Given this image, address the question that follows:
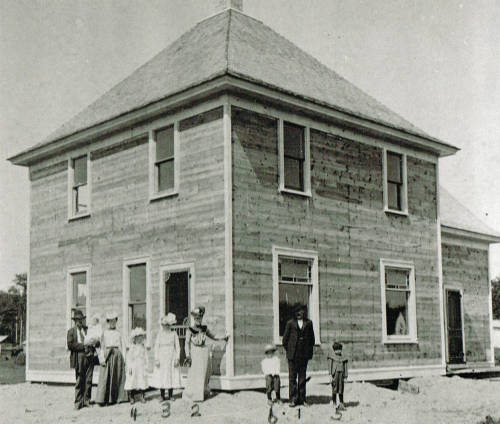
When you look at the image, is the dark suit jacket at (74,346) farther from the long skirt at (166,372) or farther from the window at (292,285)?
the window at (292,285)

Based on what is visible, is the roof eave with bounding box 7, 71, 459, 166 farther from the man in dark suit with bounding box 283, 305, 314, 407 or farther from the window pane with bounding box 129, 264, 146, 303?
the man in dark suit with bounding box 283, 305, 314, 407

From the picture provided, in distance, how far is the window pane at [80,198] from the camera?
841 inches

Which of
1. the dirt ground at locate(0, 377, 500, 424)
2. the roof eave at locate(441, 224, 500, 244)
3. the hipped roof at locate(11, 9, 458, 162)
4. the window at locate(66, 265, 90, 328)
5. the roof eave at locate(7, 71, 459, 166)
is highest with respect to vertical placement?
the hipped roof at locate(11, 9, 458, 162)

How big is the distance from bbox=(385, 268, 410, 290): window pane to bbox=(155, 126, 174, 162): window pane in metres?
6.62

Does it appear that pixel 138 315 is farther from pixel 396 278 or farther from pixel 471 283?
pixel 471 283

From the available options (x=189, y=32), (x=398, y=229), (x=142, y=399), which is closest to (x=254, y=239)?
(x=142, y=399)

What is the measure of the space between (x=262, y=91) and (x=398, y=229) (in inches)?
245

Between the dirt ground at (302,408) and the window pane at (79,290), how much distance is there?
2.60 meters

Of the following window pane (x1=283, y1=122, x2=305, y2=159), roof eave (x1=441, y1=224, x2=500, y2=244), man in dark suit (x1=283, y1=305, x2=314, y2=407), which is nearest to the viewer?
man in dark suit (x1=283, y1=305, x2=314, y2=407)

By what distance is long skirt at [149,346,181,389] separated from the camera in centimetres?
1510

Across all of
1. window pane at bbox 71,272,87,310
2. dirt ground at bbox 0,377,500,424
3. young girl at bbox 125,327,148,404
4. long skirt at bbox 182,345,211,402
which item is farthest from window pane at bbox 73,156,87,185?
long skirt at bbox 182,345,211,402

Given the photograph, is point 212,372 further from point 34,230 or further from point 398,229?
point 34,230

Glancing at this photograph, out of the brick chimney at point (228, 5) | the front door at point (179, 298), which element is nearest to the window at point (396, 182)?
the brick chimney at point (228, 5)

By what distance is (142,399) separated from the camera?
51.0 feet
